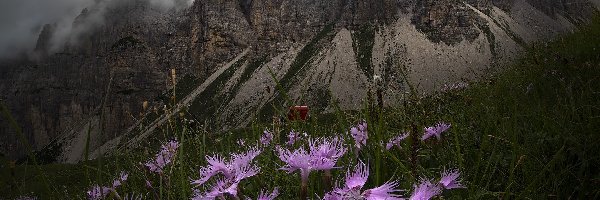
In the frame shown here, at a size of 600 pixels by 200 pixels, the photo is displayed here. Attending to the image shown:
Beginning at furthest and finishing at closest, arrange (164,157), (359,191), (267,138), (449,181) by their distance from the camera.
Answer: (267,138)
(164,157)
(449,181)
(359,191)

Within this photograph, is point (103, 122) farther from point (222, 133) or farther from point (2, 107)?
point (222, 133)

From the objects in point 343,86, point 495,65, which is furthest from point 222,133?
point 343,86

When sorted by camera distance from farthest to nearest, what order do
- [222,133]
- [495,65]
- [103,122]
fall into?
[495,65]
[222,133]
[103,122]

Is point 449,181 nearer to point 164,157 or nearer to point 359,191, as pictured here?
point 359,191

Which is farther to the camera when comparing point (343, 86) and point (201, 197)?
point (343, 86)

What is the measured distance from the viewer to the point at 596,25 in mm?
5293

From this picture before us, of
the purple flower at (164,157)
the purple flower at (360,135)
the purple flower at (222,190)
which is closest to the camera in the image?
the purple flower at (222,190)

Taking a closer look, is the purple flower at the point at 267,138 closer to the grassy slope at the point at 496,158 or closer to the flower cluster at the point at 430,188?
the grassy slope at the point at 496,158

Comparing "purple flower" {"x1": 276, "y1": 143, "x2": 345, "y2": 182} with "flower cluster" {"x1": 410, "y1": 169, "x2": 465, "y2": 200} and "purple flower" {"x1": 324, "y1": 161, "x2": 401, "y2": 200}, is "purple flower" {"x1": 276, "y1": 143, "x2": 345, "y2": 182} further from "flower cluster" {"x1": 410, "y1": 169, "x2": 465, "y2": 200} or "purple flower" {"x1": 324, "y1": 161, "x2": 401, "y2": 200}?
"flower cluster" {"x1": 410, "y1": 169, "x2": 465, "y2": 200}

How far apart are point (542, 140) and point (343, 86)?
186703mm

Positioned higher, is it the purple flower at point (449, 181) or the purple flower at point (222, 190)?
the purple flower at point (222, 190)

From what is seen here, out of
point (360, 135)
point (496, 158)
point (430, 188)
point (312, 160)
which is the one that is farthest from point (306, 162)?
point (496, 158)

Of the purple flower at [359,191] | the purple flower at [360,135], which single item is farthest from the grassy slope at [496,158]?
the purple flower at [359,191]

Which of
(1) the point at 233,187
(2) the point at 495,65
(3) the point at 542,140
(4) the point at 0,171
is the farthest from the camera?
(2) the point at 495,65
